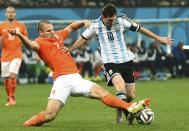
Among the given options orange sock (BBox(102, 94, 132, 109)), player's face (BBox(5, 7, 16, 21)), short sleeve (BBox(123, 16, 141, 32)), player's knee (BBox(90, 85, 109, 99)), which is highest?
short sleeve (BBox(123, 16, 141, 32))

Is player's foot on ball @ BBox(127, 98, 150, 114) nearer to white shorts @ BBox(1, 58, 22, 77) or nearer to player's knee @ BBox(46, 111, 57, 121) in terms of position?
player's knee @ BBox(46, 111, 57, 121)

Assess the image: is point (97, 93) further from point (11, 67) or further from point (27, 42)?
point (11, 67)

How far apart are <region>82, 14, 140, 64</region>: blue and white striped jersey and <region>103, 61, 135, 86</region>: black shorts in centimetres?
8

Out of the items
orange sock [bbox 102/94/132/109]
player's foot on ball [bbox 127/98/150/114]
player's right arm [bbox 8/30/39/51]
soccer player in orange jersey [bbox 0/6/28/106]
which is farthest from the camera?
soccer player in orange jersey [bbox 0/6/28/106]

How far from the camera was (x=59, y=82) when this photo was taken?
12.8 m

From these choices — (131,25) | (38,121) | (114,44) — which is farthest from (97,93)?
(131,25)

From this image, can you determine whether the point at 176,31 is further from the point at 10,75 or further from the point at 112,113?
the point at 112,113

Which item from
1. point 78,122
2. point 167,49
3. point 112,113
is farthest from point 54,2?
point 78,122

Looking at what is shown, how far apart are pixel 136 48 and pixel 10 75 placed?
15623mm

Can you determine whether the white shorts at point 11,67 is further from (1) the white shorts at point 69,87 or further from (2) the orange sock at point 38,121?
(1) the white shorts at point 69,87

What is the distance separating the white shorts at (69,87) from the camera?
1261 centimetres

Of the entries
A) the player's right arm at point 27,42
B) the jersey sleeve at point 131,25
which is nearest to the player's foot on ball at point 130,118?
the jersey sleeve at point 131,25

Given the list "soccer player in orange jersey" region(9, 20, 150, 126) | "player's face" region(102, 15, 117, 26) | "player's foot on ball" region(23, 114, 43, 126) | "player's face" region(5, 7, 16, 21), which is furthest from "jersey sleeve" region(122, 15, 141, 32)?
"player's face" region(5, 7, 16, 21)

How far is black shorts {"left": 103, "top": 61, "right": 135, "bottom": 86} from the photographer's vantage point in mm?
13469
